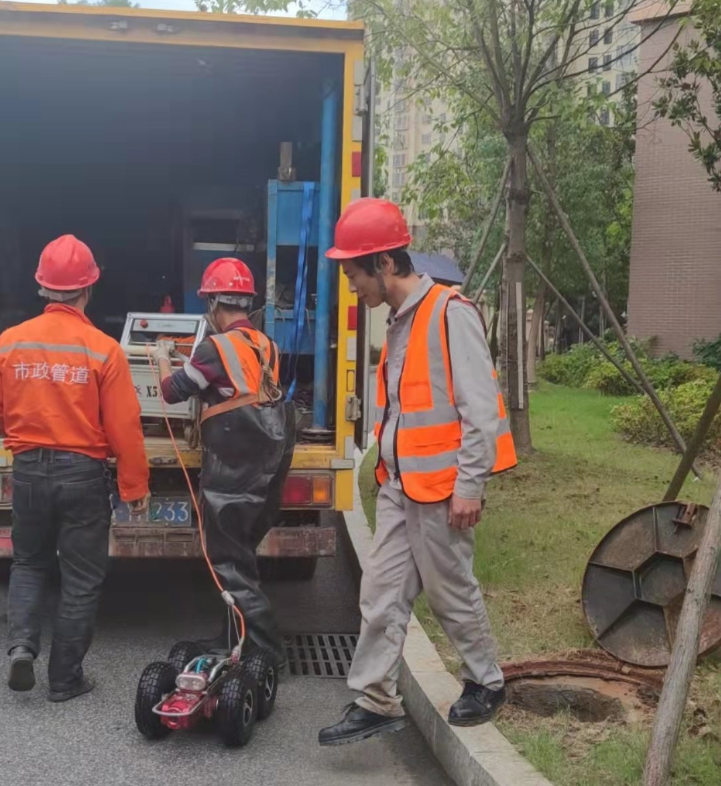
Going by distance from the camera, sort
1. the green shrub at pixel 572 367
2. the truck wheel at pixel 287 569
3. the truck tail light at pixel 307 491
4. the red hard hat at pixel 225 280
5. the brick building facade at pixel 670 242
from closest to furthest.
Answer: the red hard hat at pixel 225 280, the truck tail light at pixel 307 491, the truck wheel at pixel 287 569, the brick building facade at pixel 670 242, the green shrub at pixel 572 367

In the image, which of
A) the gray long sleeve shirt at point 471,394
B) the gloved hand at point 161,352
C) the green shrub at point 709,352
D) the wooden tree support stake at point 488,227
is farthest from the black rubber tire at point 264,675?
the green shrub at point 709,352

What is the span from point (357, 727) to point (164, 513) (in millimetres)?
1646

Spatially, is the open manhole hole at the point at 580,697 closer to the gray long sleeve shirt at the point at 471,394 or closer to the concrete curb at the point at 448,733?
the concrete curb at the point at 448,733

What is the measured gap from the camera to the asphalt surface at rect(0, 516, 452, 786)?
355 cm

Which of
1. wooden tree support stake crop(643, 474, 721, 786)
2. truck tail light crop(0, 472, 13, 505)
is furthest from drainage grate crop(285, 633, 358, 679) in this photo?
wooden tree support stake crop(643, 474, 721, 786)

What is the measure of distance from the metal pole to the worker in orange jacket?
1.27 m

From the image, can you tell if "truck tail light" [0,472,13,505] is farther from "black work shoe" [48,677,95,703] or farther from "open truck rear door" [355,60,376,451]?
"open truck rear door" [355,60,376,451]

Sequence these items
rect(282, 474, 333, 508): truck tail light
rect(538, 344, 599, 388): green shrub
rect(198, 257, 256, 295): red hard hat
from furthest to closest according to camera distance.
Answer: rect(538, 344, 599, 388): green shrub, rect(282, 474, 333, 508): truck tail light, rect(198, 257, 256, 295): red hard hat

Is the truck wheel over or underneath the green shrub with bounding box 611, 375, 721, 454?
underneath

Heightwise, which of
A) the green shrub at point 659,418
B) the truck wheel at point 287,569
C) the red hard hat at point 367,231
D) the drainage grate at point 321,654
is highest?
the red hard hat at point 367,231

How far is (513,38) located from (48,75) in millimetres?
4175

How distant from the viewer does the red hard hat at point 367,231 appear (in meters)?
3.57

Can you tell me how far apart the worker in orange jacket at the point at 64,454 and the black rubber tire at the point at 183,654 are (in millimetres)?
443

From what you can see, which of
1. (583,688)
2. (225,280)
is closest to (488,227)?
(225,280)
